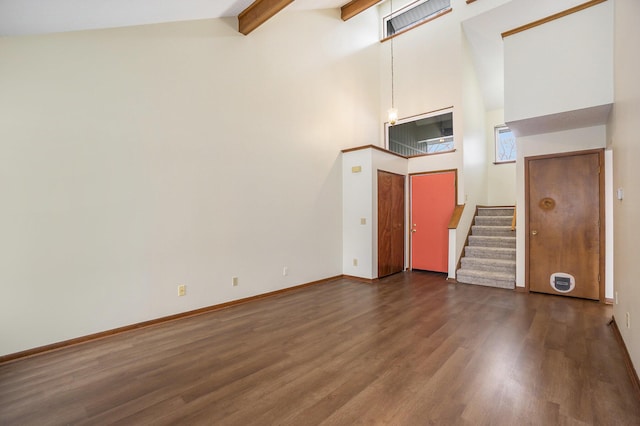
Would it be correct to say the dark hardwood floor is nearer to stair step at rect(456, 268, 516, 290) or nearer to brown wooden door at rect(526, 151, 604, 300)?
brown wooden door at rect(526, 151, 604, 300)

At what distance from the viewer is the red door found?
5961mm

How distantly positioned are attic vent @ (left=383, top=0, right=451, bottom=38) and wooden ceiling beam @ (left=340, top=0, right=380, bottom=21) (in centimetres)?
163

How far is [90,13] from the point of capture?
8.18 ft

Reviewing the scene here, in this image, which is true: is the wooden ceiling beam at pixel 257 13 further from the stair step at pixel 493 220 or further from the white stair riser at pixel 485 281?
the stair step at pixel 493 220

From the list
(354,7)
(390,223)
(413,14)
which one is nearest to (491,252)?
(390,223)

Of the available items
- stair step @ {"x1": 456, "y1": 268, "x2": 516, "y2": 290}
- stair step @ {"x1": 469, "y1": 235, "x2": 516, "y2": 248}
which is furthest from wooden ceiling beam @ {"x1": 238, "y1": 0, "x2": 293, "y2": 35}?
stair step @ {"x1": 469, "y1": 235, "x2": 516, "y2": 248}

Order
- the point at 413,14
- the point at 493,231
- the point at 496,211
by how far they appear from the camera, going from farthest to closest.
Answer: the point at 413,14
the point at 496,211
the point at 493,231

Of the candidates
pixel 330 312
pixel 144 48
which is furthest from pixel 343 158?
pixel 144 48

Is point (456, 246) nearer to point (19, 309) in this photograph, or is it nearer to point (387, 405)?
point (387, 405)

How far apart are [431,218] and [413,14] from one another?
4862 millimetres

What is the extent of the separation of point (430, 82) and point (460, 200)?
271 cm

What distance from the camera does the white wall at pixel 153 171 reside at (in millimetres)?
2572

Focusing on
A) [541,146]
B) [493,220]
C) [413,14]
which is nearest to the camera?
[541,146]

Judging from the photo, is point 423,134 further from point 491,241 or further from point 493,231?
point 491,241
